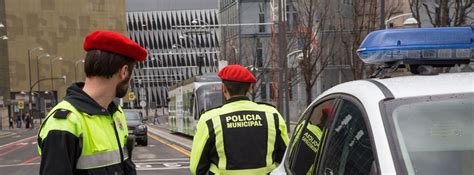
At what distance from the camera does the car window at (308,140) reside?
3809mm

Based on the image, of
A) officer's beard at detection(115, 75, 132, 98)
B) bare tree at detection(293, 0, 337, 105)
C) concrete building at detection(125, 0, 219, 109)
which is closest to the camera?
officer's beard at detection(115, 75, 132, 98)

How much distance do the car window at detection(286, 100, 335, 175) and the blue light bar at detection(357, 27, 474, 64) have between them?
1.39 feet

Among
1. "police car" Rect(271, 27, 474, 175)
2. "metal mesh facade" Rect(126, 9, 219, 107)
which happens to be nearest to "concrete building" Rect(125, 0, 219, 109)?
"metal mesh facade" Rect(126, 9, 219, 107)

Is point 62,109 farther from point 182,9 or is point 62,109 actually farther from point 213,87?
point 182,9

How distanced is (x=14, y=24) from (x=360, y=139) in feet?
359

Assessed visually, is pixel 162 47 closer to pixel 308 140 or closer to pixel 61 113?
pixel 308 140

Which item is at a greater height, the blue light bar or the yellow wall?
the yellow wall

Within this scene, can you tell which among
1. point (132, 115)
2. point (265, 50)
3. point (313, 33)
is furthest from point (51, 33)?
point (313, 33)

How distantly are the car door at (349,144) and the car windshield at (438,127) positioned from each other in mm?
146

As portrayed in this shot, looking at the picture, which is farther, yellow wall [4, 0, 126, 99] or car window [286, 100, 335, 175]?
yellow wall [4, 0, 126, 99]

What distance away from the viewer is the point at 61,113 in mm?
2809

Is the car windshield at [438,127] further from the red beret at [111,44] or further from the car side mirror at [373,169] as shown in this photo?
the red beret at [111,44]

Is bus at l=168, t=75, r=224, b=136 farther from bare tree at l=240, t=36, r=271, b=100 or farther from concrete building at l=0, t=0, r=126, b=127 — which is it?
concrete building at l=0, t=0, r=126, b=127

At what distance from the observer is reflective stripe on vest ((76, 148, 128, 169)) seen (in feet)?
9.35
